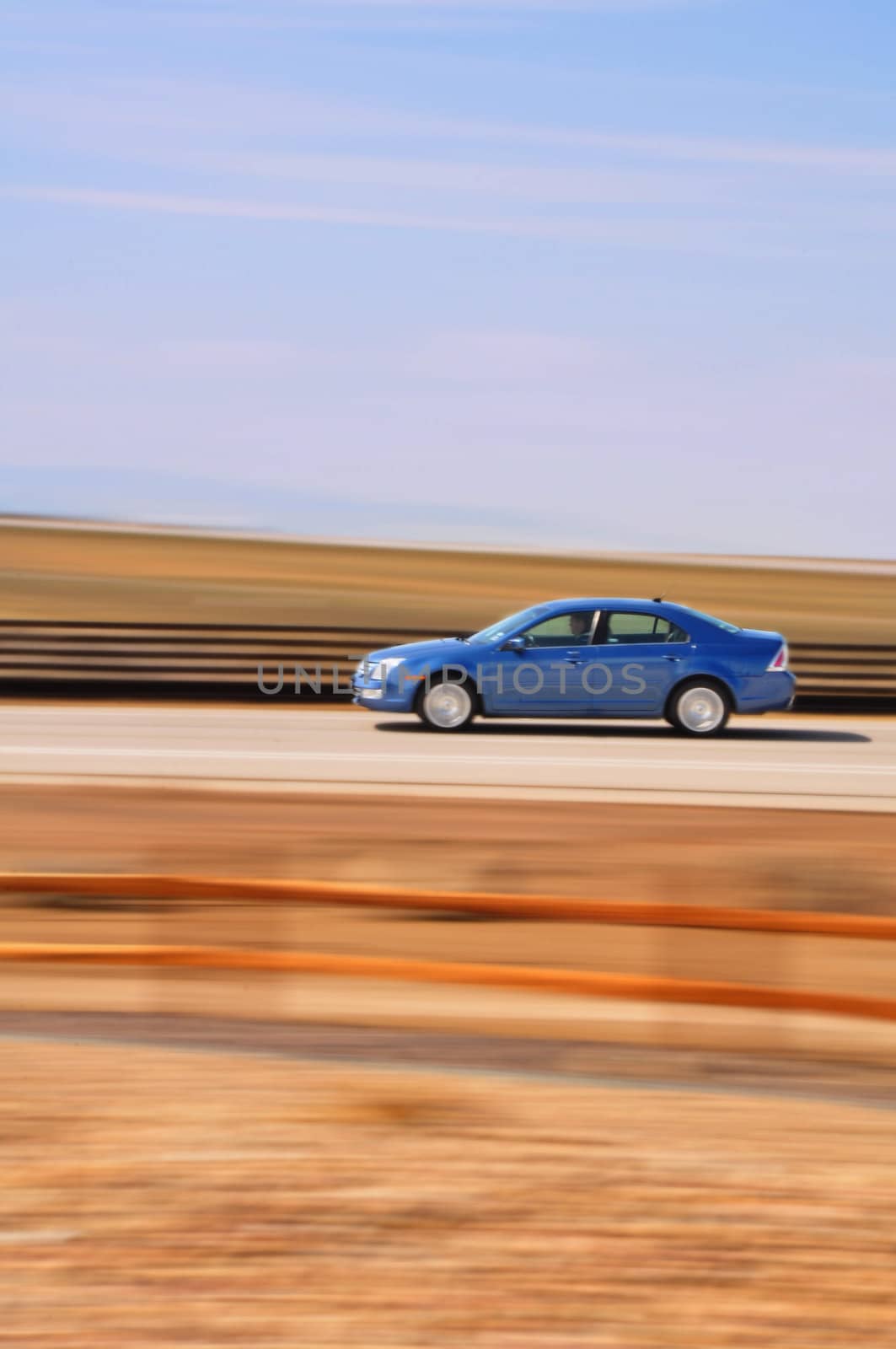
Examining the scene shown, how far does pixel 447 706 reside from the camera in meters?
15.5

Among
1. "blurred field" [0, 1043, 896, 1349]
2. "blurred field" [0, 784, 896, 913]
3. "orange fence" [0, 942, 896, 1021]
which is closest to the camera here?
"blurred field" [0, 1043, 896, 1349]

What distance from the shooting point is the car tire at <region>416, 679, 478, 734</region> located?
50.7 feet

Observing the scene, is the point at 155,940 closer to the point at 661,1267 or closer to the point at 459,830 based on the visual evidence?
the point at 459,830

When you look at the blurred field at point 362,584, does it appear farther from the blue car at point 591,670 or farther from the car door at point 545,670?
the car door at point 545,670

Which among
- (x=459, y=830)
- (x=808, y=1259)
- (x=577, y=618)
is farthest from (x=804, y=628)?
Result: (x=808, y=1259)

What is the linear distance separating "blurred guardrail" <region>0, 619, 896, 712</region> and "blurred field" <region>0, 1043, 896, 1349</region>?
1477 cm

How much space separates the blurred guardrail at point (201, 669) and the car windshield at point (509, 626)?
4.32 metres

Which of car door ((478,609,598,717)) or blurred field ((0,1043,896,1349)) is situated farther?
car door ((478,609,598,717))

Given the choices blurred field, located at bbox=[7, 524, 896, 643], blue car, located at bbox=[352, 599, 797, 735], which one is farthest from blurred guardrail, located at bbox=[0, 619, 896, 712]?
blurred field, located at bbox=[7, 524, 896, 643]

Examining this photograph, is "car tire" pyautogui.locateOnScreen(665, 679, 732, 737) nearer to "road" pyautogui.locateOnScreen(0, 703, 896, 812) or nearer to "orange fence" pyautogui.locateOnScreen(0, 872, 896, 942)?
"road" pyautogui.locateOnScreen(0, 703, 896, 812)

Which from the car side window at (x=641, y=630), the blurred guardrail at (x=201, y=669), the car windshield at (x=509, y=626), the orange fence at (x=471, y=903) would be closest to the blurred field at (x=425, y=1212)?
the orange fence at (x=471, y=903)

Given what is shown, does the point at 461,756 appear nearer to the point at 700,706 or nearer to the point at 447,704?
the point at 447,704

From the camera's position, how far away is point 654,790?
38.0 ft

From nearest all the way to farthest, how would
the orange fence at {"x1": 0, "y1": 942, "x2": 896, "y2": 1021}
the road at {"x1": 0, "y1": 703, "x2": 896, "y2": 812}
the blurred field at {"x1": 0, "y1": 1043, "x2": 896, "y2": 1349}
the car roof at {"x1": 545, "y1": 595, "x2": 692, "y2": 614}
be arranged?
the blurred field at {"x1": 0, "y1": 1043, "x2": 896, "y2": 1349}
the orange fence at {"x1": 0, "y1": 942, "x2": 896, "y2": 1021}
the road at {"x1": 0, "y1": 703, "x2": 896, "y2": 812}
the car roof at {"x1": 545, "y1": 595, "x2": 692, "y2": 614}
